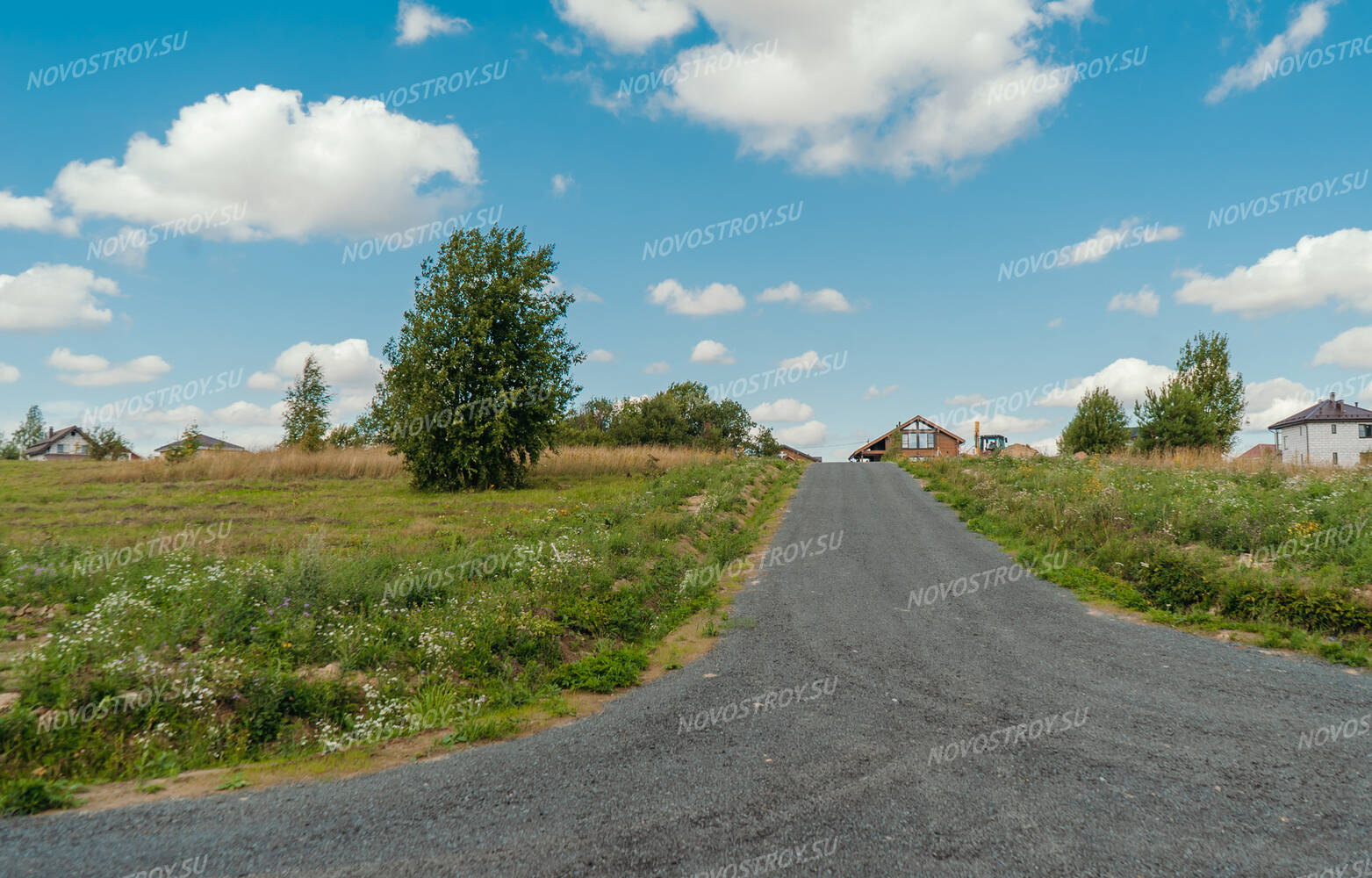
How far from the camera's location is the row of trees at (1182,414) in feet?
134

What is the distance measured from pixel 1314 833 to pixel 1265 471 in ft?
72.3

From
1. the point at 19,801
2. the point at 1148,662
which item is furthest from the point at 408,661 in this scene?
the point at 1148,662

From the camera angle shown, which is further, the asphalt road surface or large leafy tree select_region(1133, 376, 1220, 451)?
large leafy tree select_region(1133, 376, 1220, 451)

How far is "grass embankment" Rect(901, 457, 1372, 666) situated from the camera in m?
8.56

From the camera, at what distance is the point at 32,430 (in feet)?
284

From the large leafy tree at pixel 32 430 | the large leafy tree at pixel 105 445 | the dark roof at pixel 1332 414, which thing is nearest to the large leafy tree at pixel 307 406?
the large leafy tree at pixel 105 445

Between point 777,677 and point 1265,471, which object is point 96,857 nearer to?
point 777,677

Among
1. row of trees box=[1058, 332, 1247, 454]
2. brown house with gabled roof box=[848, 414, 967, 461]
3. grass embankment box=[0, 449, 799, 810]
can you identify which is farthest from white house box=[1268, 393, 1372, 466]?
grass embankment box=[0, 449, 799, 810]

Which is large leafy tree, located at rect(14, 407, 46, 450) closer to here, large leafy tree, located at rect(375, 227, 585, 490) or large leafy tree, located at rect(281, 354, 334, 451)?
large leafy tree, located at rect(281, 354, 334, 451)

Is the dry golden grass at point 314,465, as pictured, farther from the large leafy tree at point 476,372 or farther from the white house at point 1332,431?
the white house at point 1332,431

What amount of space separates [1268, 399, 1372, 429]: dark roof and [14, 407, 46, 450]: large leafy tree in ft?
466

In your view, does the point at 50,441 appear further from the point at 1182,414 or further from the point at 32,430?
the point at 1182,414

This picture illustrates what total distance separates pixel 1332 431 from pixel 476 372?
236 feet

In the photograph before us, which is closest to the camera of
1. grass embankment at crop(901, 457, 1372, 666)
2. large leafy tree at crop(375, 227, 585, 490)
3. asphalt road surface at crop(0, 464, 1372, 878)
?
asphalt road surface at crop(0, 464, 1372, 878)
